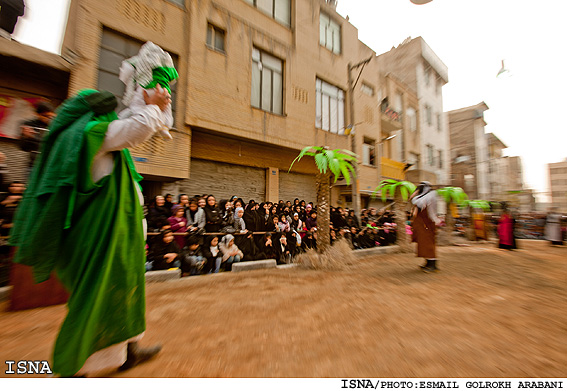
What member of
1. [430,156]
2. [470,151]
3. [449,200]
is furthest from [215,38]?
[470,151]

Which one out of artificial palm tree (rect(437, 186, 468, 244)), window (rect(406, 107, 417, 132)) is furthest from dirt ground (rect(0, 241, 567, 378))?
window (rect(406, 107, 417, 132))

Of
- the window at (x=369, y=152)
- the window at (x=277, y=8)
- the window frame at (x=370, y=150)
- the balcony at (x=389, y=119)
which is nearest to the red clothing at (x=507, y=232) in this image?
the window frame at (x=370, y=150)

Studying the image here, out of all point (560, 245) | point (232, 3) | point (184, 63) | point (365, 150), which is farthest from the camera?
point (365, 150)

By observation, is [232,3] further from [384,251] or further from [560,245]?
[560,245]

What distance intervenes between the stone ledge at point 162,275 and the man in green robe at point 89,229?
292 cm

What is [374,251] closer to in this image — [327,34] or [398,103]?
[327,34]

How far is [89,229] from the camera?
156cm

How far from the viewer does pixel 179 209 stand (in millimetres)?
5961

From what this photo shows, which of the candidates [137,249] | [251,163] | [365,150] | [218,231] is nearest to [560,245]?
[365,150]

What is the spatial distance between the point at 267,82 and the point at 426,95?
1823cm

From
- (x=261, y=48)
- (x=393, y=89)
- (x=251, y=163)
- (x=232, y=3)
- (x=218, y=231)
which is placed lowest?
(x=218, y=231)

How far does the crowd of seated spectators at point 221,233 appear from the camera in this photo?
16.6ft

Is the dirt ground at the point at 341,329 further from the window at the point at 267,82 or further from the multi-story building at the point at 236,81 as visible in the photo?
the window at the point at 267,82

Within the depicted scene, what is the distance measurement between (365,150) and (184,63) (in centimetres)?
1124
